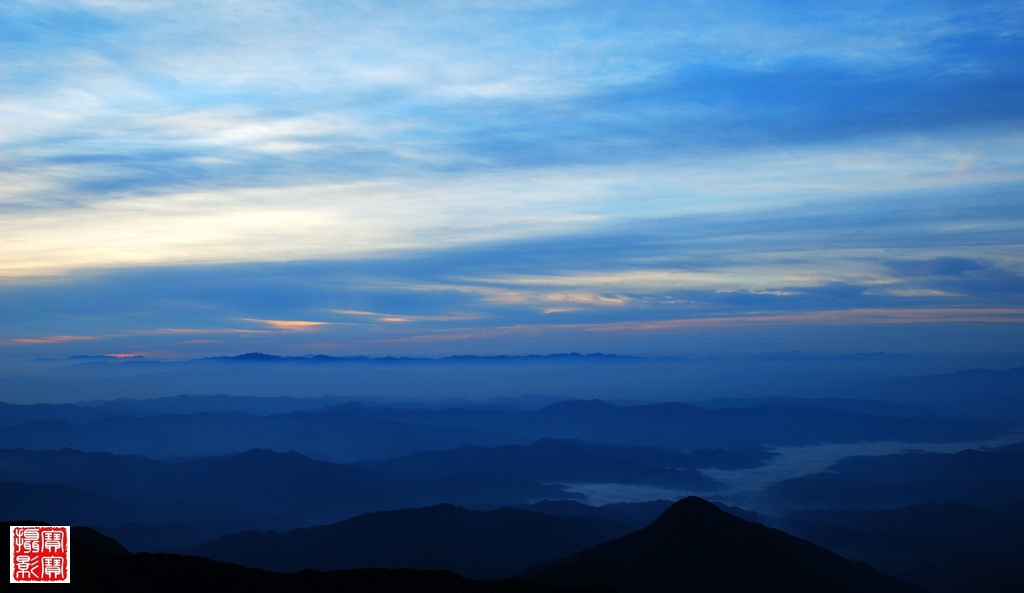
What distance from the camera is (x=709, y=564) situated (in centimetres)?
10419

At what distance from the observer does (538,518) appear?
16588cm

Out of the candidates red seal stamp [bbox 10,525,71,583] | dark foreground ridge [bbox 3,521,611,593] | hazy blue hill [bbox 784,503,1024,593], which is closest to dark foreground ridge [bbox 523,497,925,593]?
dark foreground ridge [bbox 3,521,611,593]

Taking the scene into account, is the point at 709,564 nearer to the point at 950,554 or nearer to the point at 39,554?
the point at 39,554

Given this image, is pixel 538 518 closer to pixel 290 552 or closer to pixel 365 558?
pixel 365 558

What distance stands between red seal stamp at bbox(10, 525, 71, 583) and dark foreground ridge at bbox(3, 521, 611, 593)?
6.96 feet

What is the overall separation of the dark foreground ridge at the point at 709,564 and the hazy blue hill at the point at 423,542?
3834 centimetres

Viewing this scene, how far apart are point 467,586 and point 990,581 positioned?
5206 inches

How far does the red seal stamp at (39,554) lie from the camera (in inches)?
1738

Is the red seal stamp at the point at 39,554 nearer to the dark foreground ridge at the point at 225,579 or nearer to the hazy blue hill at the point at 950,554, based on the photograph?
the dark foreground ridge at the point at 225,579

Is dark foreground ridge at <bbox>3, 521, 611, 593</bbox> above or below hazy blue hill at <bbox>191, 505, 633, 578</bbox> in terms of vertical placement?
above

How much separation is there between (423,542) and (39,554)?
375ft

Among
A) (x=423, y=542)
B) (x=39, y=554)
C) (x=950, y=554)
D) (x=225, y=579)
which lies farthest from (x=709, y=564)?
(x=950, y=554)

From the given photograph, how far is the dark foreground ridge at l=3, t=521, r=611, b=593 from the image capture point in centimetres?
5188

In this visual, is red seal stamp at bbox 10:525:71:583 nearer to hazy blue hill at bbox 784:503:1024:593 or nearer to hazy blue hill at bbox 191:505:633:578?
hazy blue hill at bbox 191:505:633:578
